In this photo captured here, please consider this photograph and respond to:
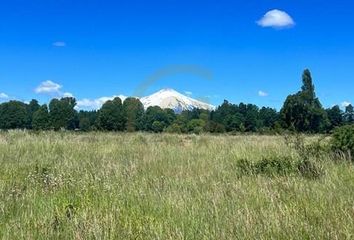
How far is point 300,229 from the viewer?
4.41 m

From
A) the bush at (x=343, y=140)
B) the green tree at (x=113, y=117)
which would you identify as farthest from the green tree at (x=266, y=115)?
the bush at (x=343, y=140)

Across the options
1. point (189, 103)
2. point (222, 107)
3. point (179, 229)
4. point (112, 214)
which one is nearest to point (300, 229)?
point (179, 229)

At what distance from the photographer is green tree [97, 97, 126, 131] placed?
7919 centimetres

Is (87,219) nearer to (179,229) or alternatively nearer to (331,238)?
(179,229)

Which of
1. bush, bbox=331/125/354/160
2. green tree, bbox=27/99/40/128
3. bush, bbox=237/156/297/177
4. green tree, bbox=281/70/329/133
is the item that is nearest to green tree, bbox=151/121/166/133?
green tree, bbox=281/70/329/133

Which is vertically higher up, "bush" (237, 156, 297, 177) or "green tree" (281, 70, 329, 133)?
"green tree" (281, 70, 329, 133)

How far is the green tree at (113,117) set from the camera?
79188 millimetres

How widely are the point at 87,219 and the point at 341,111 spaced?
95137 millimetres

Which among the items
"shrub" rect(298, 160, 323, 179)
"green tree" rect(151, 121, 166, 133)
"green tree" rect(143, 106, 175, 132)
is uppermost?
"green tree" rect(143, 106, 175, 132)

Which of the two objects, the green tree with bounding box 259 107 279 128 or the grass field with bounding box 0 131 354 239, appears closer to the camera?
the grass field with bounding box 0 131 354 239

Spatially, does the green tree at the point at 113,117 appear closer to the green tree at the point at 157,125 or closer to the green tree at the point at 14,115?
the green tree at the point at 157,125

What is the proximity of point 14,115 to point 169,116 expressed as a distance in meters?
39.5

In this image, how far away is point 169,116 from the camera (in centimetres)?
8756

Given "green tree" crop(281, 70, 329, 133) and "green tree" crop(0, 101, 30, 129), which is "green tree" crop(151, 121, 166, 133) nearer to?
"green tree" crop(281, 70, 329, 133)
